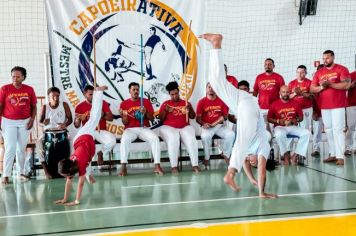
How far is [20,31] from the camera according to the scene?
38.0ft

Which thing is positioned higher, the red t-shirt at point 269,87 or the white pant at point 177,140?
the red t-shirt at point 269,87

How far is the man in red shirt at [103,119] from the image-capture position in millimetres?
7625

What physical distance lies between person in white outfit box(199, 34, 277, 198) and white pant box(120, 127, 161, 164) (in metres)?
2.68

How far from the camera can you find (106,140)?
7625mm

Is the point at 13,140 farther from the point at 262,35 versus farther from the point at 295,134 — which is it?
the point at 262,35

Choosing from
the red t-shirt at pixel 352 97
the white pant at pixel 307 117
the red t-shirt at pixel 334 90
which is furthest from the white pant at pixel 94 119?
the red t-shirt at pixel 352 97

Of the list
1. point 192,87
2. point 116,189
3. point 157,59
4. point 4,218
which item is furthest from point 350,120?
point 4,218


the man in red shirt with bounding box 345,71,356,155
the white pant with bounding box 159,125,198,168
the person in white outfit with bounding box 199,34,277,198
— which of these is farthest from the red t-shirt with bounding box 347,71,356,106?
the person in white outfit with bounding box 199,34,277,198

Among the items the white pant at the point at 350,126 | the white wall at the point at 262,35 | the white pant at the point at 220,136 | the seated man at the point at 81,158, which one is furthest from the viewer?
the white wall at the point at 262,35

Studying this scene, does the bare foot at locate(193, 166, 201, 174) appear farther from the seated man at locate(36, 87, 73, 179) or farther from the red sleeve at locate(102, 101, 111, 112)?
the seated man at locate(36, 87, 73, 179)

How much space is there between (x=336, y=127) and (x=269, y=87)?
4.65ft

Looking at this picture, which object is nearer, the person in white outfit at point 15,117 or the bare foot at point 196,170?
the person in white outfit at point 15,117

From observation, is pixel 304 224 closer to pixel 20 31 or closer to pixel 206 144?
pixel 206 144

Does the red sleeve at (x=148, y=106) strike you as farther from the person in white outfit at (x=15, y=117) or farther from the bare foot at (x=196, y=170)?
the person in white outfit at (x=15, y=117)
